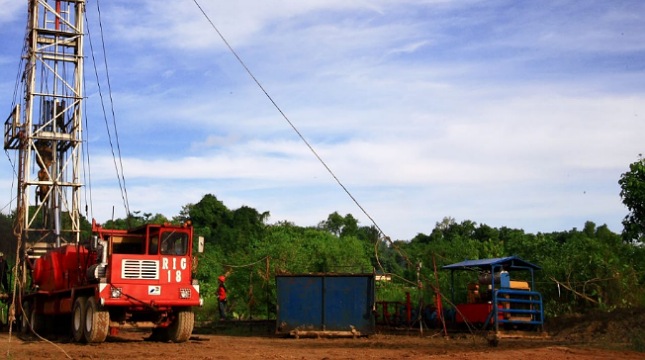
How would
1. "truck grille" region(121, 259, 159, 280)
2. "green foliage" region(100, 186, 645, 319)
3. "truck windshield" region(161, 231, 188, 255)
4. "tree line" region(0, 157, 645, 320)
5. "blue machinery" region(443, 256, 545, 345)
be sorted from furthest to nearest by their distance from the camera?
"green foliage" region(100, 186, 645, 319)
"tree line" region(0, 157, 645, 320)
"blue machinery" region(443, 256, 545, 345)
"truck windshield" region(161, 231, 188, 255)
"truck grille" region(121, 259, 159, 280)

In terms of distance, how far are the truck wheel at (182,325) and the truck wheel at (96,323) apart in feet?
6.10

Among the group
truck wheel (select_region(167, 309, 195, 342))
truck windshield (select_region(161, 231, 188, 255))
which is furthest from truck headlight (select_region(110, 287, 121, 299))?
truck wheel (select_region(167, 309, 195, 342))

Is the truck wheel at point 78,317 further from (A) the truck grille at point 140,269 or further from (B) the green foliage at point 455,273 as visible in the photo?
(B) the green foliage at point 455,273

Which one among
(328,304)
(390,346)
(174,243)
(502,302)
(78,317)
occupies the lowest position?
(390,346)

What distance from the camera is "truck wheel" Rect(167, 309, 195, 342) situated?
1973 centimetres

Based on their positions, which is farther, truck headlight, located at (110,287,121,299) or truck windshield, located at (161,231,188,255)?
truck windshield, located at (161,231,188,255)

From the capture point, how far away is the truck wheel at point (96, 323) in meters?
18.5

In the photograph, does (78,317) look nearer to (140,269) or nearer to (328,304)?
(140,269)

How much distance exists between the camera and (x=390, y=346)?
735 inches

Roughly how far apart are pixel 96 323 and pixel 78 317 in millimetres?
1558

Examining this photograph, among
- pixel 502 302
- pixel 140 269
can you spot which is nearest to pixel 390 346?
pixel 502 302

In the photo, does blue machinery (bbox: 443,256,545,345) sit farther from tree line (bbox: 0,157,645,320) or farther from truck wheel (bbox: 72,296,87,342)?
truck wheel (bbox: 72,296,87,342)

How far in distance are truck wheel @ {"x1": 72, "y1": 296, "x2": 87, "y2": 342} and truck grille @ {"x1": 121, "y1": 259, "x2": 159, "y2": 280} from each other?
163 centimetres

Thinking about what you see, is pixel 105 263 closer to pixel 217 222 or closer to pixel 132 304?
pixel 132 304
